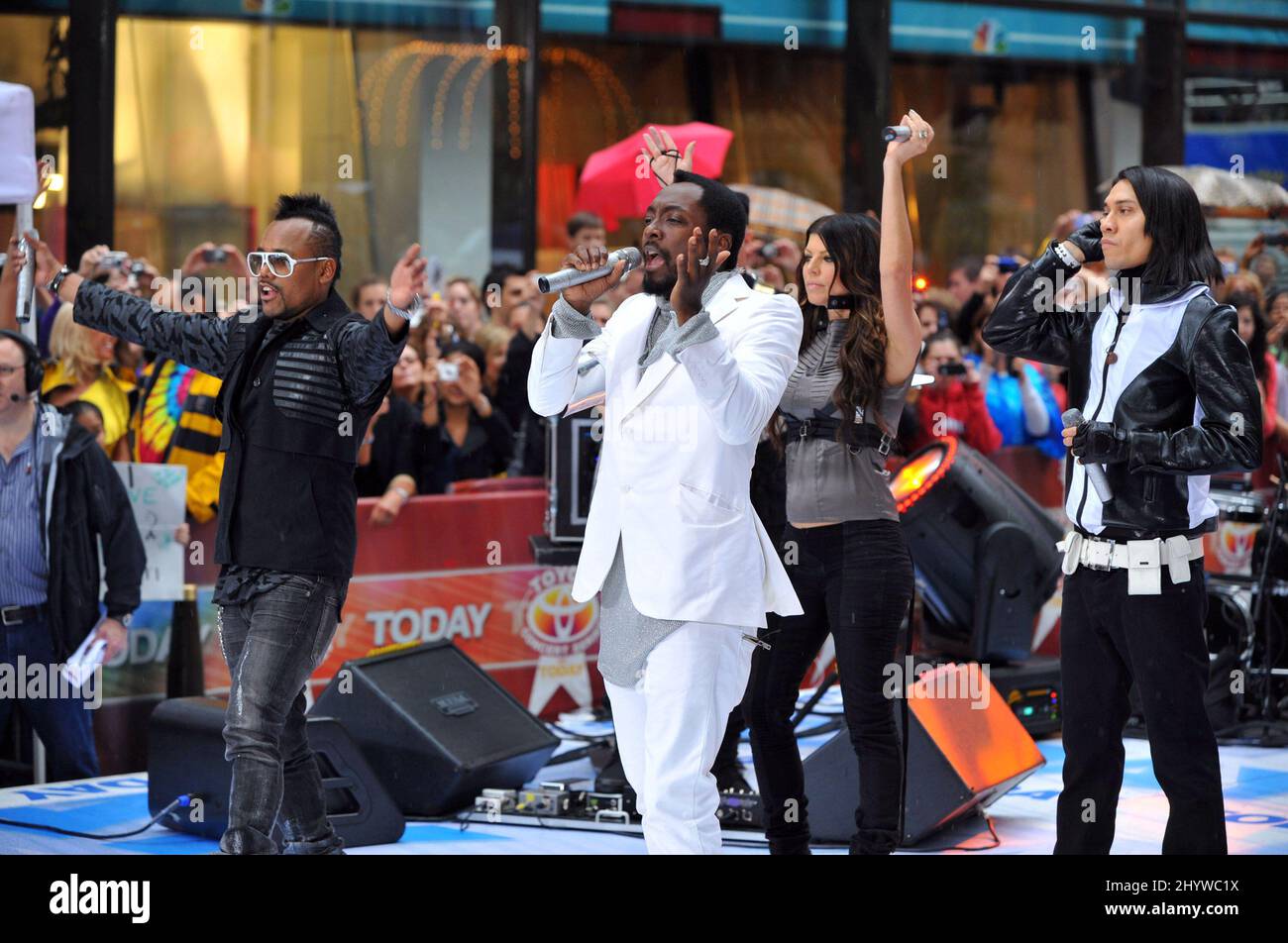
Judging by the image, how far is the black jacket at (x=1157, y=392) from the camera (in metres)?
4.12

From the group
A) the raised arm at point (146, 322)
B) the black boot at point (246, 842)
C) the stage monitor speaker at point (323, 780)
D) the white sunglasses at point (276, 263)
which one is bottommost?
the stage monitor speaker at point (323, 780)

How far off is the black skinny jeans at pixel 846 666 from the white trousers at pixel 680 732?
2.81 ft

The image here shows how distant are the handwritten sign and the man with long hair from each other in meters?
4.15

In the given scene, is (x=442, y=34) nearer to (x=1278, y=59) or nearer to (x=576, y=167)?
(x=576, y=167)

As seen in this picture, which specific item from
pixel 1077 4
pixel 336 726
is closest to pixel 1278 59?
pixel 1077 4

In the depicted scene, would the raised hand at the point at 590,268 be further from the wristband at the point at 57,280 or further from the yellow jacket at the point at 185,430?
the yellow jacket at the point at 185,430

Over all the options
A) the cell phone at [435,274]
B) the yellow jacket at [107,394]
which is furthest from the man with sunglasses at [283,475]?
the cell phone at [435,274]

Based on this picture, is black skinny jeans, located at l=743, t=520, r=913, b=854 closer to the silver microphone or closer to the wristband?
the wristband

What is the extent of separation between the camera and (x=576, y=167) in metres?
13.4

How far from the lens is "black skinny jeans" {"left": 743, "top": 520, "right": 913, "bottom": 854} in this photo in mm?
4746

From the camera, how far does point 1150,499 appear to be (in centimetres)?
424

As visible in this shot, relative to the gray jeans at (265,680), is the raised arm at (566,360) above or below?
above

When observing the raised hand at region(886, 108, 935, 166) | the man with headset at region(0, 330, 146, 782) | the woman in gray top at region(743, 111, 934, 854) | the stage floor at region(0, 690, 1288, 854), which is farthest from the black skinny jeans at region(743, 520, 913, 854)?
the man with headset at region(0, 330, 146, 782)
